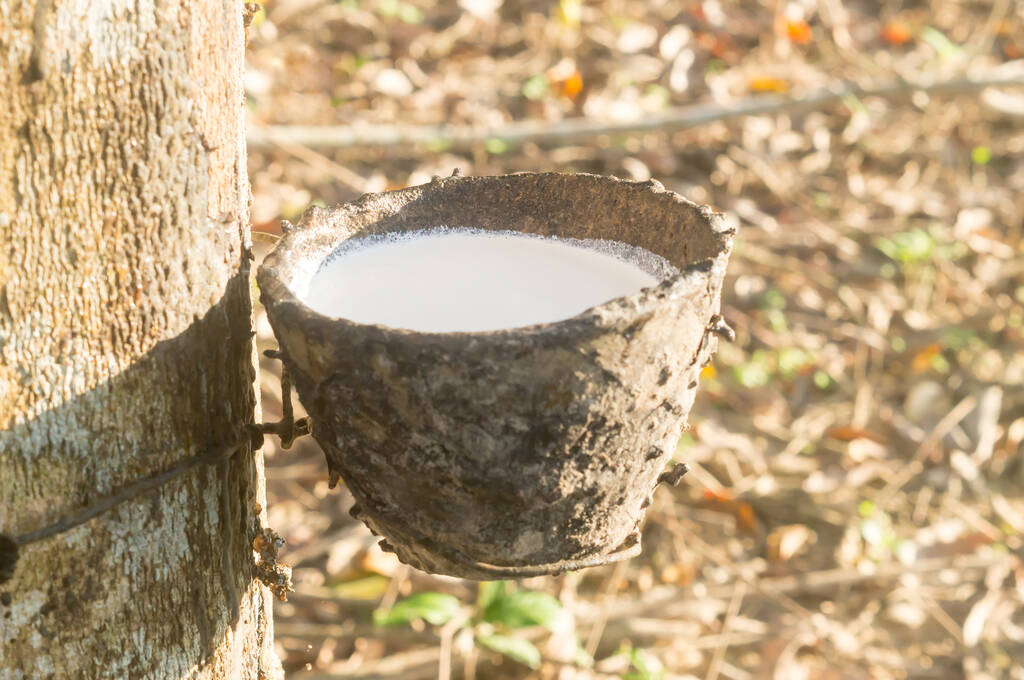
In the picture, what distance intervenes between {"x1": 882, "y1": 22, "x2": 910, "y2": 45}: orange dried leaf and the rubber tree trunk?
493 centimetres

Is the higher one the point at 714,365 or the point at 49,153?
the point at 49,153

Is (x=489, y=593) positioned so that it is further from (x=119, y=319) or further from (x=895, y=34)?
(x=895, y=34)

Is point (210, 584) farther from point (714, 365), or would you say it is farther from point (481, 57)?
point (481, 57)

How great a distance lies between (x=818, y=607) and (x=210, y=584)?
80.2 inches

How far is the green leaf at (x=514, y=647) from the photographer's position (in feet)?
7.15

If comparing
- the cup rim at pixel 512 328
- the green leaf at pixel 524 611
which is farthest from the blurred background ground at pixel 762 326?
the cup rim at pixel 512 328

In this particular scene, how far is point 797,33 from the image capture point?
16.5 ft

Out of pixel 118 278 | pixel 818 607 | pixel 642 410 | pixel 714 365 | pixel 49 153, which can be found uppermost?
pixel 49 153

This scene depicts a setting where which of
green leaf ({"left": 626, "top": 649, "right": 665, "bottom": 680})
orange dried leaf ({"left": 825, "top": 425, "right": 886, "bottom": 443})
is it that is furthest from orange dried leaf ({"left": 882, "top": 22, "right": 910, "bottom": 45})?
green leaf ({"left": 626, "top": 649, "right": 665, "bottom": 680})

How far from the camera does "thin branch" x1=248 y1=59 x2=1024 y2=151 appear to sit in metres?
3.57

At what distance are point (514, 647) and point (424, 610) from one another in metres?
0.23

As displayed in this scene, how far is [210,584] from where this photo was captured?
3.94 ft

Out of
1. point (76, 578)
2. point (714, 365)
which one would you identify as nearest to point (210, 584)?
point (76, 578)

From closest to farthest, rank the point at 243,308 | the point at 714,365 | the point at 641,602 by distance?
the point at 243,308 < the point at 641,602 < the point at 714,365
